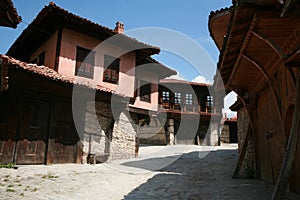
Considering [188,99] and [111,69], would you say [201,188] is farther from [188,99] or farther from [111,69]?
[188,99]

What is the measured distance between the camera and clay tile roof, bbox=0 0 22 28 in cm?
423

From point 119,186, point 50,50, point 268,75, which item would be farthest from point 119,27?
point 268,75

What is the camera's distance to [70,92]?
941 cm

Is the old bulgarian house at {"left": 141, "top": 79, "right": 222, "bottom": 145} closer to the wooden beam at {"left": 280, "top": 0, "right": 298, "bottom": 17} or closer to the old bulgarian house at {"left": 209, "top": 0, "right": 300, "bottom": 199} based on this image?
the old bulgarian house at {"left": 209, "top": 0, "right": 300, "bottom": 199}

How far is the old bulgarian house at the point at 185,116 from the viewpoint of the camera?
22375mm

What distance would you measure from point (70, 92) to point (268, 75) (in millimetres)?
6979

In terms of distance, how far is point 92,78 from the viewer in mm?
12086

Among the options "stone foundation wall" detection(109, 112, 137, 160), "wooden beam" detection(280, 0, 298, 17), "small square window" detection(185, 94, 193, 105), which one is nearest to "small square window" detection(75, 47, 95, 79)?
"stone foundation wall" detection(109, 112, 137, 160)

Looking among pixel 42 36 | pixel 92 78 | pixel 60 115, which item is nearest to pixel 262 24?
pixel 60 115

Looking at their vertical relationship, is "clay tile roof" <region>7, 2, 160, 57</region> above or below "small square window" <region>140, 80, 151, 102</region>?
above

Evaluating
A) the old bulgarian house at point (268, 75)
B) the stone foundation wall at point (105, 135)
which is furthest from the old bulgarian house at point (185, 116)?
the old bulgarian house at point (268, 75)

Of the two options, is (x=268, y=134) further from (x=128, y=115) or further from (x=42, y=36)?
(x=42, y=36)

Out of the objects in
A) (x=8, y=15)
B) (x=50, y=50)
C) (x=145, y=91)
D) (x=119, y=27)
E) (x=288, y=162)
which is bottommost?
(x=288, y=162)

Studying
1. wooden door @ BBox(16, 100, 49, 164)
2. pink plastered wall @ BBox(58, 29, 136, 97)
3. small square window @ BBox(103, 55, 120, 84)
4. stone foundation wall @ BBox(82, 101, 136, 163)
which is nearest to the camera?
wooden door @ BBox(16, 100, 49, 164)
